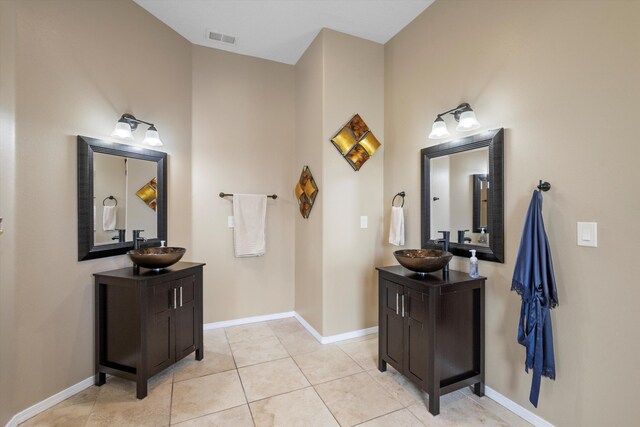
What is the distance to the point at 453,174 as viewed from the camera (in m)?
2.44

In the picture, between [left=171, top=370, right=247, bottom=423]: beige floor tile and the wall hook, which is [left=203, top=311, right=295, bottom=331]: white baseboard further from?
the wall hook

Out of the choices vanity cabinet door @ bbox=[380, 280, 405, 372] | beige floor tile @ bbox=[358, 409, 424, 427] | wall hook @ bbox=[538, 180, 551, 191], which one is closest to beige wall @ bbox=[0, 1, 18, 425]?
beige floor tile @ bbox=[358, 409, 424, 427]

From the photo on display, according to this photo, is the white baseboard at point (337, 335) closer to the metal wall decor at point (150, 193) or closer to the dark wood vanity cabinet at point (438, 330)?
the dark wood vanity cabinet at point (438, 330)

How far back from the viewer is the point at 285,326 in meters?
3.41

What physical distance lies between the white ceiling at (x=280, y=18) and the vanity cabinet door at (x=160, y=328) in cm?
241

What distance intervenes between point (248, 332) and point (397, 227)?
1940 millimetres

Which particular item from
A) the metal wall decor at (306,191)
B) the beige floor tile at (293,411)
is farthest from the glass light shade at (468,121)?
the beige floor tile at (293,411)

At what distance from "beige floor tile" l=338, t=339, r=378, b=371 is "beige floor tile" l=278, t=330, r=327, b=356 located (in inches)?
9.9

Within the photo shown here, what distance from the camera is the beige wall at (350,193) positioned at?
2963 millimetres

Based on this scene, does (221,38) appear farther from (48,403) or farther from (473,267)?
(48,403)

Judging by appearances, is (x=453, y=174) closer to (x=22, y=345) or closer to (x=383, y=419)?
(x=383, y=419)

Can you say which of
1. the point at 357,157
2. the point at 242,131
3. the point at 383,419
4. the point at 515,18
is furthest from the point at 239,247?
the point at 515,18

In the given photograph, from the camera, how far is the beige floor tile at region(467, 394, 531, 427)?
73.0 inches

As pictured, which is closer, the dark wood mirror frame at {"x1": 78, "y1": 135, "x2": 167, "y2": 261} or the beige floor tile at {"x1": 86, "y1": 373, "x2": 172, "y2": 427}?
the beige floor tile at {"x1": 86, "y1": 373, "x2": 172, "y2": 427}
